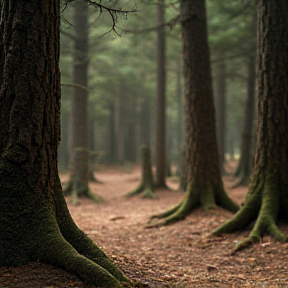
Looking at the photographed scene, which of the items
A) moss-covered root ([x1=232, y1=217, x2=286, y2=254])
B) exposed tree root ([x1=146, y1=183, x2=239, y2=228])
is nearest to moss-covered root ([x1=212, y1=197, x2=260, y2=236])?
moss-covered root ([x1=232, y1=217, x2=286, y2=254])

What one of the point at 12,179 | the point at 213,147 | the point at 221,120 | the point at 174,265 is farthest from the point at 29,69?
the point at 221,120

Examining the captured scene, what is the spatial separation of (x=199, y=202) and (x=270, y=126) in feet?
10.1

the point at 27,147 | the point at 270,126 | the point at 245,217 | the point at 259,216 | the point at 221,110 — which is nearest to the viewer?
the point at 27,147

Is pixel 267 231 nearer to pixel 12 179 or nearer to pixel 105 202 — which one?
pixel 12 179

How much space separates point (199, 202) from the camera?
8852mm

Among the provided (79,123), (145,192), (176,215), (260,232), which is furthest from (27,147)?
(79,123)

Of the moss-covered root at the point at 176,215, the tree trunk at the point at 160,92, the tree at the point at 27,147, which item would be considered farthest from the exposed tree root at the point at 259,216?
the tree trunk at the point at 160,92

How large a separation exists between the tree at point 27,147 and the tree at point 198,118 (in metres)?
5.38

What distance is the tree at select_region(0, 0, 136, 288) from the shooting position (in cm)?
363

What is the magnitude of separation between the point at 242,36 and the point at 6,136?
15039mm

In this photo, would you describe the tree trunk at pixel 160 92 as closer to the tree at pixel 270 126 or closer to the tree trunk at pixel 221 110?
the tree trunk at pixel 221 110

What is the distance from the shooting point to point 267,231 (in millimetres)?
6152

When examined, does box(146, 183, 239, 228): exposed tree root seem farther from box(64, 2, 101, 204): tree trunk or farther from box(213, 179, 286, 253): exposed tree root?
box(64, 2, 101, 204): tree trunk

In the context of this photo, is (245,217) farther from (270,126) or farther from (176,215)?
(176,215)
